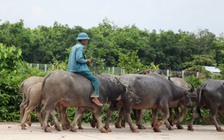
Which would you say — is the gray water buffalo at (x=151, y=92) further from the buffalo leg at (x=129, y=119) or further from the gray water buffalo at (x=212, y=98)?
the gray water buffalo at (x=212, y=98)

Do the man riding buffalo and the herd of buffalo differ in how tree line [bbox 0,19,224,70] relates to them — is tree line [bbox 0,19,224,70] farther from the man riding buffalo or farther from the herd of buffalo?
the man riding buffalo

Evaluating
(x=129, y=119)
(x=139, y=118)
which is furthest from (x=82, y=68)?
(x=139, y=118)

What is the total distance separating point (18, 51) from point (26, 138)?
899cm

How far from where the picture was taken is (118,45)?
5831 centimetres

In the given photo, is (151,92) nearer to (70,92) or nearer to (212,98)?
(212,98)

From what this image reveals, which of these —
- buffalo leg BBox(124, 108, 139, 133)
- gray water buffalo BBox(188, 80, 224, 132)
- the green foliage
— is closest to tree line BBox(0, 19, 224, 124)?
the green foliage

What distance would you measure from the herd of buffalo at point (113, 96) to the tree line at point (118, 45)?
34881 millimetres

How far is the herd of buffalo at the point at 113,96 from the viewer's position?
12805 millimetres

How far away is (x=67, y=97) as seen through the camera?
507 inches

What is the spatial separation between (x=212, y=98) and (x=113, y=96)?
3798mm

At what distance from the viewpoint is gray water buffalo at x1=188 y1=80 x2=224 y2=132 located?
15.3 metres

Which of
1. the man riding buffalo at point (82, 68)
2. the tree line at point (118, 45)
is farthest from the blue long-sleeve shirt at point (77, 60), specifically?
the tree line at point (118, 45)

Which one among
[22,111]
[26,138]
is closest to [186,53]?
[22,111]

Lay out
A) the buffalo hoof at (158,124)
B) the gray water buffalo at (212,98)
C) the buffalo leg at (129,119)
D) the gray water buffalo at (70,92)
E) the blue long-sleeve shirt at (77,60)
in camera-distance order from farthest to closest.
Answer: the gray water buffalo at (212,98), the buffalo hoof at (158,124), the buffalo leg at (129,119), the blue long-sleeve shirt at (77,60), the gray water buffalo at (70,92)
